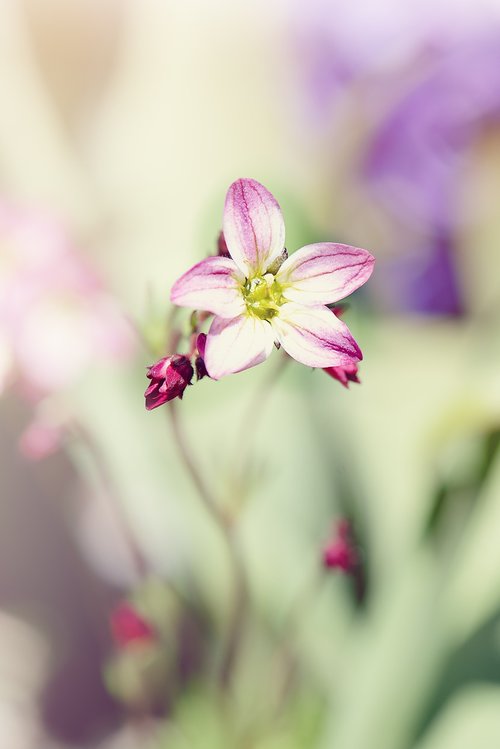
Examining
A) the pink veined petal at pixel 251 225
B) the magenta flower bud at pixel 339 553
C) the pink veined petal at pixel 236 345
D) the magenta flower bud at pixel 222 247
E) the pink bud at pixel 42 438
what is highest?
the pink veined petal at pixel 251 225

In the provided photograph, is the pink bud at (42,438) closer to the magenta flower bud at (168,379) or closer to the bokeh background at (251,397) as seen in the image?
the bokeh background at (251,397)

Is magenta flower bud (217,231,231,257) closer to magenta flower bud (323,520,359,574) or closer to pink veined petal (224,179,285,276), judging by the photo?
pink veined petal (224,179,285,276)

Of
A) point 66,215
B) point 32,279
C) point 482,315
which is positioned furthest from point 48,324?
point 482,315

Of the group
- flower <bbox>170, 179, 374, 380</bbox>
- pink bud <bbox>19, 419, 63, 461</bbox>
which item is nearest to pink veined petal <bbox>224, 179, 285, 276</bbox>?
flower <bbox>170, 179, 374, 380</bbox>

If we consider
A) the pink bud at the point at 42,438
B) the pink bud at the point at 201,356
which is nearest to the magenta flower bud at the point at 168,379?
the pink bud at the point at 201,356

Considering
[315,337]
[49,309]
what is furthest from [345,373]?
[49,309]

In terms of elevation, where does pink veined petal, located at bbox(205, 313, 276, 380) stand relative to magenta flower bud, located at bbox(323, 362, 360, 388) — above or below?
above

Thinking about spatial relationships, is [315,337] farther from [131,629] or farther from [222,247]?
[131,629]
